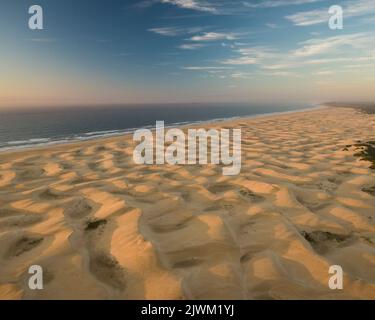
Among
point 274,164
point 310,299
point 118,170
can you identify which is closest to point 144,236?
point 310,299

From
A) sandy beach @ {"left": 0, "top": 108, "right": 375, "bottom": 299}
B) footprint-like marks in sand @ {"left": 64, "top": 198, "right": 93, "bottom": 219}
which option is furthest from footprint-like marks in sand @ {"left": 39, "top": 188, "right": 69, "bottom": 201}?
footprint-like marks in sand @ {"left": 64, "top": 198, "right": 93, "bottom": 219}

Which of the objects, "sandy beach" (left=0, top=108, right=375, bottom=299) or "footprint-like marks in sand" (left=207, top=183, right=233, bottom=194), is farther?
"footprint-like marks in sand" (left=207, top=183, right=233, bottom=194)

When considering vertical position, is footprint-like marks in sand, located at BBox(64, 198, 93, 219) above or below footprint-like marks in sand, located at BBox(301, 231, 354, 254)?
above

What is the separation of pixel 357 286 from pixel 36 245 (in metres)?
3.45

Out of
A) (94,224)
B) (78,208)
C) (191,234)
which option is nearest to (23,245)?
(94,224)

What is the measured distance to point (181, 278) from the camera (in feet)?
8.21

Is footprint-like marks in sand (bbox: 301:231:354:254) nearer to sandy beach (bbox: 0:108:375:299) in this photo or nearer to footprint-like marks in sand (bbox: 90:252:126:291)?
sandy beach (bbox: 0:108:375:299)

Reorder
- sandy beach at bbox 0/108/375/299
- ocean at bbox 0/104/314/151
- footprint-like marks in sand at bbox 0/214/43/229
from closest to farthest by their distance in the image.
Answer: sandy beach at bbox 0/108/375/299, footprint-like marks in sand at bbox 0/214/43/229, ocean at bbox 0/104/314/151

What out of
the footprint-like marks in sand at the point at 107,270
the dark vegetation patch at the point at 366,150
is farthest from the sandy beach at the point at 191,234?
the dark vegetation patch at the point at 366,150

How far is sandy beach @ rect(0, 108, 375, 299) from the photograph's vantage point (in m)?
2.48

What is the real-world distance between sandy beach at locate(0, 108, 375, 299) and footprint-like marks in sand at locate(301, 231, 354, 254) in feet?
0.04

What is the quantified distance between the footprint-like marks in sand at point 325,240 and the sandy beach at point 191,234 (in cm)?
1

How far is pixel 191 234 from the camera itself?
3371mm

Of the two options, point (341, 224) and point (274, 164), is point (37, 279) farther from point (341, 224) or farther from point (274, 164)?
point (274, 164)
